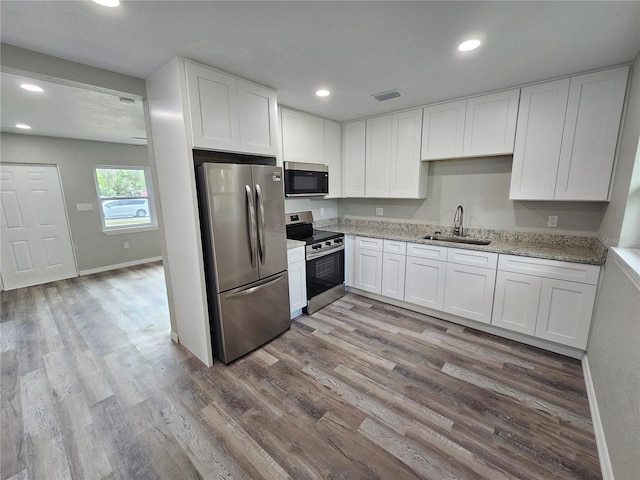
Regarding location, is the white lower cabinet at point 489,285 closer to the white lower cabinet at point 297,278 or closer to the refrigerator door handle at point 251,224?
the white lower cabinet at point 297,278

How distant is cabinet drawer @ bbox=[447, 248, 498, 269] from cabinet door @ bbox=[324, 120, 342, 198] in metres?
1.83

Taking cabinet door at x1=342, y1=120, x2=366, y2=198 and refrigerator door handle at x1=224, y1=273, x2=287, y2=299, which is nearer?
refrigerator door handle at x1=224, y1=273, x2=287, y2=299

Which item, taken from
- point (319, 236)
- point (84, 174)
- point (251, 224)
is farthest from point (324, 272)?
point (84, 174)

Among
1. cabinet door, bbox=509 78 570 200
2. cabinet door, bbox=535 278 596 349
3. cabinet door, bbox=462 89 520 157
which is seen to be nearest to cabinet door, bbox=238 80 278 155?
cabinet door, bbox=462 89 520 157

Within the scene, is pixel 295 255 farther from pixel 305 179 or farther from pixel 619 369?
pixel 619 369

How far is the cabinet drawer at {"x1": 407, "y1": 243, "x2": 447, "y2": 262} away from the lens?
2.97 metres

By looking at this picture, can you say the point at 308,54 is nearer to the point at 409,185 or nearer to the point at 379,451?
the point at 409,185

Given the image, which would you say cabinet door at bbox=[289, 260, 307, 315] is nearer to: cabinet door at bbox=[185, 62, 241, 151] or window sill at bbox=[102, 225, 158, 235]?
cabinet door at bbox=[185, 62, 241, 151]

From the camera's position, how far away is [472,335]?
9.25ft

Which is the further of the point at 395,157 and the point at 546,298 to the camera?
the point at 395,157

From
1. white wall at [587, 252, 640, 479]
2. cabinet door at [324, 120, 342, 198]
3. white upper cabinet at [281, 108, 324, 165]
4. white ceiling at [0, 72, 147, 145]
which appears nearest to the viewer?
white wall at [587, 252, 640, 479]

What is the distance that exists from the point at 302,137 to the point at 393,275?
2.12m

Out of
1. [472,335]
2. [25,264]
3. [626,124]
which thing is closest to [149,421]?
[472,335]

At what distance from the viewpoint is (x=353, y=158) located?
153 inches
